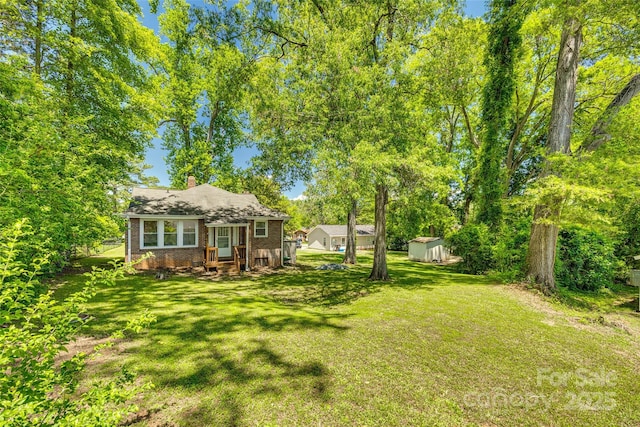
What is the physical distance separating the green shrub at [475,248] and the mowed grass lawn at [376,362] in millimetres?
6888

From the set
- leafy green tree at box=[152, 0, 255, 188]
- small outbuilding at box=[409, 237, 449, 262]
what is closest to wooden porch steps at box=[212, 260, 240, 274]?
leafy green tree at box=[152, 0, 255, 188]

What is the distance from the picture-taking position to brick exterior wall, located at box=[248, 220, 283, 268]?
50.0ft

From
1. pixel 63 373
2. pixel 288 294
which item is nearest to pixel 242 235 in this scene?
pixel 288 294

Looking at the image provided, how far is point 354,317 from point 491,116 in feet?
49.0

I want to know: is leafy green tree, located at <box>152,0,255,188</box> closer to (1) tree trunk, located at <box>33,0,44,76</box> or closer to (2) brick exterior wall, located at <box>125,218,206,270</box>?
(1) tree trunk, located at <box>33,0,44,76</box>

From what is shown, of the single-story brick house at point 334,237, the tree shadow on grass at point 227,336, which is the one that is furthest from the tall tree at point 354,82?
the single-story brick house at point 334,237

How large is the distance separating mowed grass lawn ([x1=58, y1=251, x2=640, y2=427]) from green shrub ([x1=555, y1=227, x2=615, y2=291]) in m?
2.63

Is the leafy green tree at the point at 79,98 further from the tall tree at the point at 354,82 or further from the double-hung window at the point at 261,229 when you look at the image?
the double-hung window at the point at 261,229

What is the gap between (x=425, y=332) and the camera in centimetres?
584

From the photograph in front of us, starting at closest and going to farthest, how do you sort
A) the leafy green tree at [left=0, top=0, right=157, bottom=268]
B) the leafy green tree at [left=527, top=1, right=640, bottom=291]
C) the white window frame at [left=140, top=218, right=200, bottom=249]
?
the leafy green tree at [left=0, top=0, right=157, bottom=268]
the leafy green tree at [left=527, top=1, right=640, bottom=291]
the white window frame at [left=140, top=218, right=200, bottom=249]

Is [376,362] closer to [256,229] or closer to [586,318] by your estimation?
[586,318]

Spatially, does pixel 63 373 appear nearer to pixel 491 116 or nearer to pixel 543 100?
pixel 491 116

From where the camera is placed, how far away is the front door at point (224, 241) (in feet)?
51.4

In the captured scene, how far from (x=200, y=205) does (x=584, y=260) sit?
1874cm
